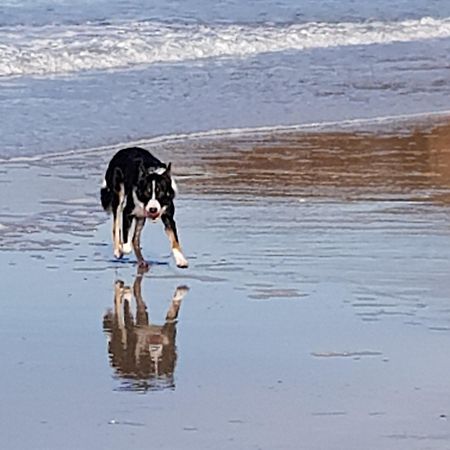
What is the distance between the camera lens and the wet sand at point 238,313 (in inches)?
197

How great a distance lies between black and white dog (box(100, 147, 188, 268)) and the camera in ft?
25.4

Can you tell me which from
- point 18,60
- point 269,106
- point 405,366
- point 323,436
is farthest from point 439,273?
point 18,60

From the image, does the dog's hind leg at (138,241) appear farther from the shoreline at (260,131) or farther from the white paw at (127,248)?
the shoreline at (260,131)

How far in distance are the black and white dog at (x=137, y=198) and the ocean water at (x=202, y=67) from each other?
3.17 meters

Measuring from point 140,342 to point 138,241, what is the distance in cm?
181

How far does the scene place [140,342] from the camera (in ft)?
20.3

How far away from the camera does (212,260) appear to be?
25.6ft

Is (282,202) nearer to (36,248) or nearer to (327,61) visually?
(36,248)

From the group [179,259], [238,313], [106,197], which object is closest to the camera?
[238,313]

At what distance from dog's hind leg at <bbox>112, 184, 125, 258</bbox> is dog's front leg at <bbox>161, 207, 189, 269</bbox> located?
0.30 metres

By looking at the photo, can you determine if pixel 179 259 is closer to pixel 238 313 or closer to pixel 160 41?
pixel 238 313

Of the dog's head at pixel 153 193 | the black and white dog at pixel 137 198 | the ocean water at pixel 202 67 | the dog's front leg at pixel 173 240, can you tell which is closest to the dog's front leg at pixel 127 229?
the black and white dog at pixel 137 198

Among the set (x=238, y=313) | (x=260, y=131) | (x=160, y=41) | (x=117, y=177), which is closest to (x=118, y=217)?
(x=117, y=177)

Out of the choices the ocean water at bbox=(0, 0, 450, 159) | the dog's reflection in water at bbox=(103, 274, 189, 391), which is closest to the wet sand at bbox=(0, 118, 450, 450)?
the dog's reflection in water at bbox=(103, 274, 189, 391)
